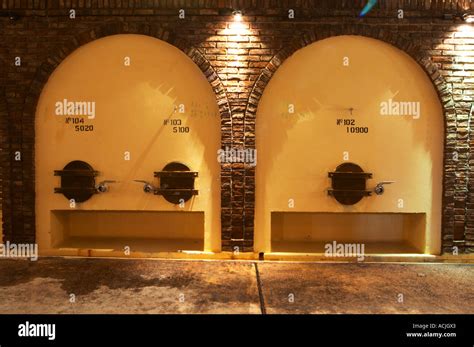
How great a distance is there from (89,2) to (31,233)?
12.5 feet

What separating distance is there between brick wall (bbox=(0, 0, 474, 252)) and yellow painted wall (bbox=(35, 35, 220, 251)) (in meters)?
0.20

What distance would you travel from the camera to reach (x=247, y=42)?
615 cm

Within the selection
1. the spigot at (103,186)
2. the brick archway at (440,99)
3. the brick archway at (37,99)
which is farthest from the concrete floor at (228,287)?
the spigot at (103,186)

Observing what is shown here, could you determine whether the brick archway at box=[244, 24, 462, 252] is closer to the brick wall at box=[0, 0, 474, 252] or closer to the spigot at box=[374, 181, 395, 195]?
the brick wall at box=[0, 0, 474, 252]

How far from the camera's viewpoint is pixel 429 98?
20.5ft

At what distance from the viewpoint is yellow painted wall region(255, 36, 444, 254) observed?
6.23m

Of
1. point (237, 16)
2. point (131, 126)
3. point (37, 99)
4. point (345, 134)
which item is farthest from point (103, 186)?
point (345, 134)

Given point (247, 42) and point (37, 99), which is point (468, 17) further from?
point (37, 99)

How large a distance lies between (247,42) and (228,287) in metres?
3.69

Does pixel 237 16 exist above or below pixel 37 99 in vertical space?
above

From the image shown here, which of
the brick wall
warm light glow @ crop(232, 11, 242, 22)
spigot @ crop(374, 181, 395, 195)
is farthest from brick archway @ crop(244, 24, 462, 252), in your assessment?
spigot @ crop(374, 181, 395, 195)

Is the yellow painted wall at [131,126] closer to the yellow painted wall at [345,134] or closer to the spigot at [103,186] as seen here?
the spigot at [103,186]

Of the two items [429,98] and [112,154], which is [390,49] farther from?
[112,154]
